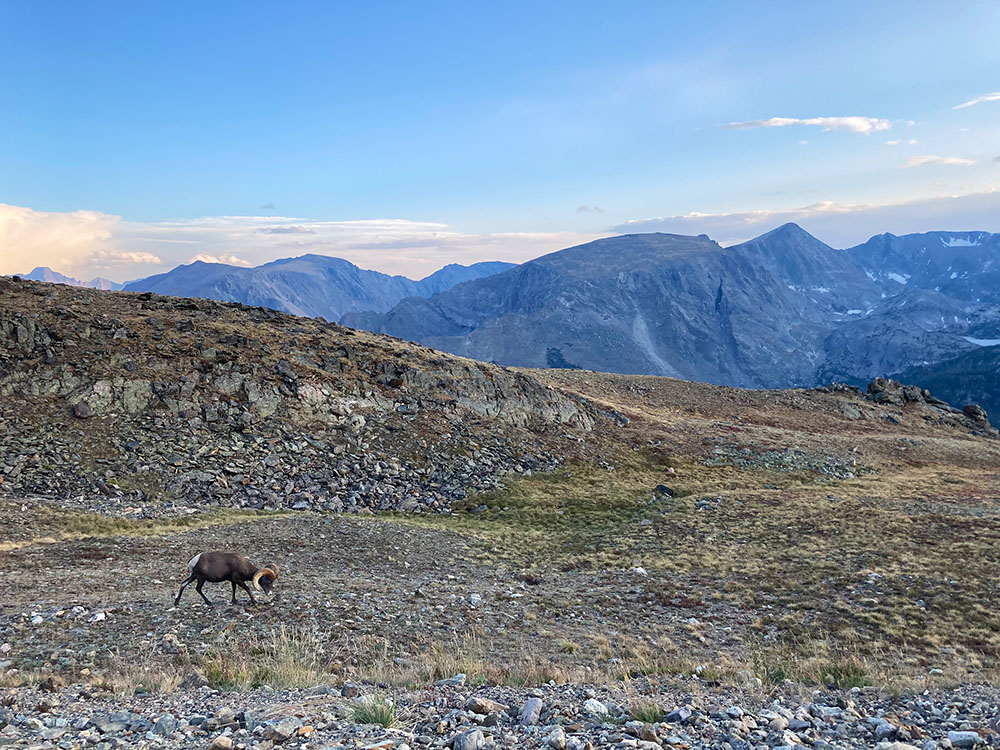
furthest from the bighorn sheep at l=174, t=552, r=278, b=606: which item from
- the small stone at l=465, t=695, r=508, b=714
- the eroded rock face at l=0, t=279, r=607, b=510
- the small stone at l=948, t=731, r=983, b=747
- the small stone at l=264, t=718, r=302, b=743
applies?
the small stone at l=948, t=731, r=983, b=747

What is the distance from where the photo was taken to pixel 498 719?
303 inches

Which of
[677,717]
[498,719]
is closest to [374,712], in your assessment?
[498,719]

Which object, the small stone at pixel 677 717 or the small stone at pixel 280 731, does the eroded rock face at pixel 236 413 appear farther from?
the small stone at pixel 677 717

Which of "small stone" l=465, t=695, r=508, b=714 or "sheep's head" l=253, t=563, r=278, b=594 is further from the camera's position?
"sheep's head" l=253, t=563, r=278, b=594

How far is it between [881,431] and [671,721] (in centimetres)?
7472

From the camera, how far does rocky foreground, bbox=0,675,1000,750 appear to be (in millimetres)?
6816

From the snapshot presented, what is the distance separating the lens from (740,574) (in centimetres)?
2044

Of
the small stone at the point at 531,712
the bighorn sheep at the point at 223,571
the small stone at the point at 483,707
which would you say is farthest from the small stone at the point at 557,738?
the bighorn sheep at the point at 223,571

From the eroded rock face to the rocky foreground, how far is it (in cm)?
2177

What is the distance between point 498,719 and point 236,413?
31.9 metres

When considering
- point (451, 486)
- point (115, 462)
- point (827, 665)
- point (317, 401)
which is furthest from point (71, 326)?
point (827, 665)

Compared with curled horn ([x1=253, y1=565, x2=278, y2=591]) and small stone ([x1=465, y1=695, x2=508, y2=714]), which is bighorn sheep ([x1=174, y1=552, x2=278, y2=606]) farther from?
small stone ([x1=465, y1=695, x2=508, y2=714])

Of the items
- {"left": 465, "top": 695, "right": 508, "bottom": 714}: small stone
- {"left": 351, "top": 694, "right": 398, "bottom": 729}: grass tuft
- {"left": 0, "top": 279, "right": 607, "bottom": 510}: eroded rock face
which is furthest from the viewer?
{"left": 0, "top": 279, "right": 607, "bottom": 510}: eroded rock face

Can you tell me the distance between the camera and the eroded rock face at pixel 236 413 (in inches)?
1136
